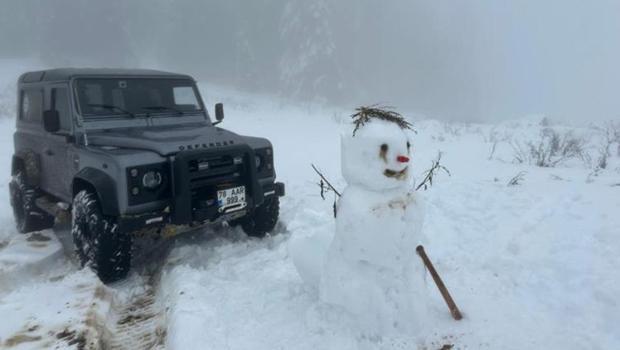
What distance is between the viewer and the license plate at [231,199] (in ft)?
14.8

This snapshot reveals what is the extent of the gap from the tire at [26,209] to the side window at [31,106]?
82 centimetres

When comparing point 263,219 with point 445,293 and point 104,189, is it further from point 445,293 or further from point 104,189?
point 445,293

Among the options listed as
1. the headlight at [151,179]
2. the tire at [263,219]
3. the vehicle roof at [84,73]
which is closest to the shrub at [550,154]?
the tire at [263,219]

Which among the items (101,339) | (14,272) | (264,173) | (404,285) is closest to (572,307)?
(404,285)

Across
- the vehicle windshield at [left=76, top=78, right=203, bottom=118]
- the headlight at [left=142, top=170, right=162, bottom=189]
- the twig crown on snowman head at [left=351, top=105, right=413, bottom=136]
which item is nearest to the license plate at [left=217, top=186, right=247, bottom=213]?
the headlight at [left=142, top=170, right=162, bottom=189]

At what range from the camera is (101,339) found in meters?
3.39

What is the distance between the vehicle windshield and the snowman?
336 cm

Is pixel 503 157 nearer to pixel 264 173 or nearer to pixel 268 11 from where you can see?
pixel 264 173

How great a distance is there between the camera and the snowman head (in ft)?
9.50

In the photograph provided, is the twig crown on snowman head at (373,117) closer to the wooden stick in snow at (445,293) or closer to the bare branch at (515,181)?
the wooden stick in snow at (445,293)

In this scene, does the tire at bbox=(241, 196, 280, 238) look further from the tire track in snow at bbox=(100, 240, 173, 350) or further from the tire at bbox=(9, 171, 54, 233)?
the tire at bbox=(9, 171, 54, 233)

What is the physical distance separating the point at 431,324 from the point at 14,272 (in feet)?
14.2

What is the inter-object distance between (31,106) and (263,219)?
375 cm

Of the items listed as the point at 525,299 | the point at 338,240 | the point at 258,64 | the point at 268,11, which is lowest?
the point at 525,299
